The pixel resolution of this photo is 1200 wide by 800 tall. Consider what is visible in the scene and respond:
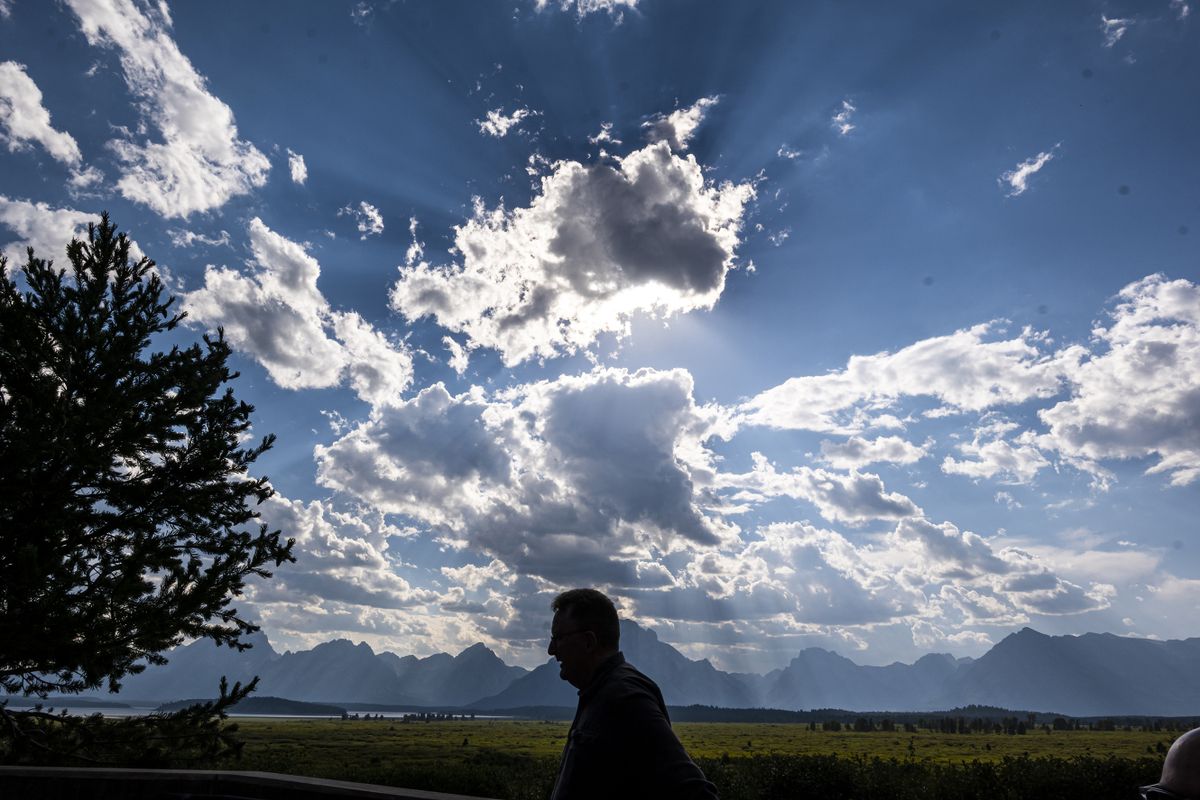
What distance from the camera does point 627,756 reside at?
8.38ft

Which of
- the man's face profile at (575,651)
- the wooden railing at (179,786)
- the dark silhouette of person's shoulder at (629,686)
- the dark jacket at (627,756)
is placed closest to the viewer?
the dark jacket at (627,756)

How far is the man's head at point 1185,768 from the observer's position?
5.83 ft

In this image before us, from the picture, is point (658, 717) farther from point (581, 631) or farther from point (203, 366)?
point (203, 366)

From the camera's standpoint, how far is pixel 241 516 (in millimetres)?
12914

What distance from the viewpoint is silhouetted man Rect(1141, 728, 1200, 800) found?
5.83 feet

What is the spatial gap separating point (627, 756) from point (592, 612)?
2.08 ft

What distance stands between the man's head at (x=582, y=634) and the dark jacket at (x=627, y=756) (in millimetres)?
269

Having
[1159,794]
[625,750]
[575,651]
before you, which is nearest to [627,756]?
[625,750]

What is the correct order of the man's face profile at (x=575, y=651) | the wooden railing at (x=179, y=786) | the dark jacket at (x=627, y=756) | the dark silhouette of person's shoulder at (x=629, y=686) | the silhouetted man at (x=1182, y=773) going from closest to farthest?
the silhouetted man at (x=1182, y=773) < the dark jacket at (x=627, y=756) < the dark silhouette of person's shoulder at (x=629, y=686) < the man's face profile at (x=575, y=651) < the wooden railing at (x=179, y=786)

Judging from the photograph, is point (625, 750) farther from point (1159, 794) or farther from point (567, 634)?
point (1159, 794)

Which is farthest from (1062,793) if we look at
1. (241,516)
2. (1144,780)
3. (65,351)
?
(65,351)

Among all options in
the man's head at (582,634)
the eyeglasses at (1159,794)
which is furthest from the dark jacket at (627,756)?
the eyeglasses at (1159,794)

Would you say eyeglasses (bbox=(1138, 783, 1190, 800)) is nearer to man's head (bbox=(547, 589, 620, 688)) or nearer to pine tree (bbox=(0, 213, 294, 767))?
man's head (bbox=(547, 589, 620, 688))

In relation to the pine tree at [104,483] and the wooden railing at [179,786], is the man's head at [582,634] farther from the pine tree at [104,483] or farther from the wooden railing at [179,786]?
the pine tree at [104,483]
